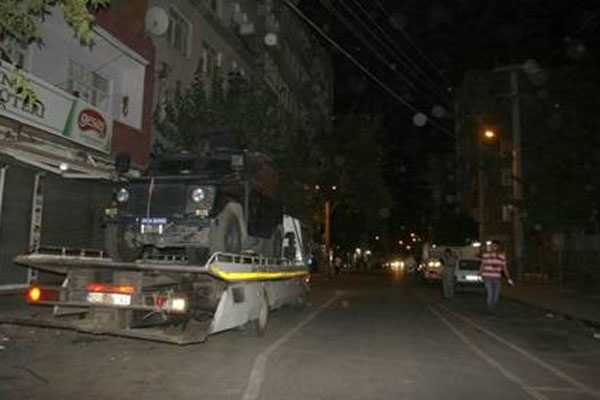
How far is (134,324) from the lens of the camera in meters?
10.1

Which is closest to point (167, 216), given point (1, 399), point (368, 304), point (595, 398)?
point (1, 399)

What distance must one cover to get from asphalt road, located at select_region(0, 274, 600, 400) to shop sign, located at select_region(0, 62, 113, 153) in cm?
513

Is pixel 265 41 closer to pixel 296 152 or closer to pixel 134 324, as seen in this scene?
pixel 296 152

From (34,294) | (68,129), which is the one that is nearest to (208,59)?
(68,129)

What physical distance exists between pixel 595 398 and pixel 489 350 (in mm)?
3561

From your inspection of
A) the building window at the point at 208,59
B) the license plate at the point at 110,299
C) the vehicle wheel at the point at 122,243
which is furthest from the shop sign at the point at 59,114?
the building window at the point at 208,59

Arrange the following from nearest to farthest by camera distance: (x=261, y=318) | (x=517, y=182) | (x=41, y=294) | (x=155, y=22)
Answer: (x=41, y=294), (x=261, y=318), (x=155, y=22), (x=517, y=182)

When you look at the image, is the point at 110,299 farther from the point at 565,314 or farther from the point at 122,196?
the point at 565,314

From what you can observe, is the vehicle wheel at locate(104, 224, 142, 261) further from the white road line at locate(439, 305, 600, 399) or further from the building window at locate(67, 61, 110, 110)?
the building window at locate(67, 61, 110, 110)

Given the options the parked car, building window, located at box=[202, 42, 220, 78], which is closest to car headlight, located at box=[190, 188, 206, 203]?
building window, located at box=[202, 42, 220, 78]

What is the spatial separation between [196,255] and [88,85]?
11.0 m

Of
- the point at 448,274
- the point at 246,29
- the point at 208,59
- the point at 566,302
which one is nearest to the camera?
the point at 566,302

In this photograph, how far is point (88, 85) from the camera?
20.3m

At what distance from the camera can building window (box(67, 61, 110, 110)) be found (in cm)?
1930
